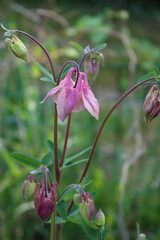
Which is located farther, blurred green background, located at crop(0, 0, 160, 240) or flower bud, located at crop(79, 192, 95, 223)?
blurred green background, located at crop(0, 0, 160, 240)

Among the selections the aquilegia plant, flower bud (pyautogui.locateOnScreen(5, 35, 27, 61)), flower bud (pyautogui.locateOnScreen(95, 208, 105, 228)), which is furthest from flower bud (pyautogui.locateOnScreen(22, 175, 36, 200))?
flower bud (pyautogui.locateOnScreen(5, 35, 27, 61))

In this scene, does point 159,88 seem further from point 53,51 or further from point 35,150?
point 53,51

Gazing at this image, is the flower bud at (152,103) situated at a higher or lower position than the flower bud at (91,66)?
lower

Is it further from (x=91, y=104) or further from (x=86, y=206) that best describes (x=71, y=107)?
(x=86, y=206)

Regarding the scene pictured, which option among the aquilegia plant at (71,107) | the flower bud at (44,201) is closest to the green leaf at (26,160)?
the aquilegia plant at (71,107)

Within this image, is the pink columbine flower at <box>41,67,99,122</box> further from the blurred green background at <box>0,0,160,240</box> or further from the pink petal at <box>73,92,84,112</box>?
the blurred green background at <box>0,0,160,240</box>

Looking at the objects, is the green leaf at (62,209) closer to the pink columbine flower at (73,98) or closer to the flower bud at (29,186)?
the flower bud at (29,186)

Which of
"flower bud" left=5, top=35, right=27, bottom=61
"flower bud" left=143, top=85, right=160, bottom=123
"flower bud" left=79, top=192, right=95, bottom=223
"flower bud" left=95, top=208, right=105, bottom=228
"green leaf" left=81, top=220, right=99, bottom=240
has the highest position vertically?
"flower bud" left=5, top=35, right=27, bottom=61

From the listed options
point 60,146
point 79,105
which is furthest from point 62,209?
point 60,146

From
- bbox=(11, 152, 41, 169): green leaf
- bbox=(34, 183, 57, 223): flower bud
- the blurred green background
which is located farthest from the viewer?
the blurred green background
